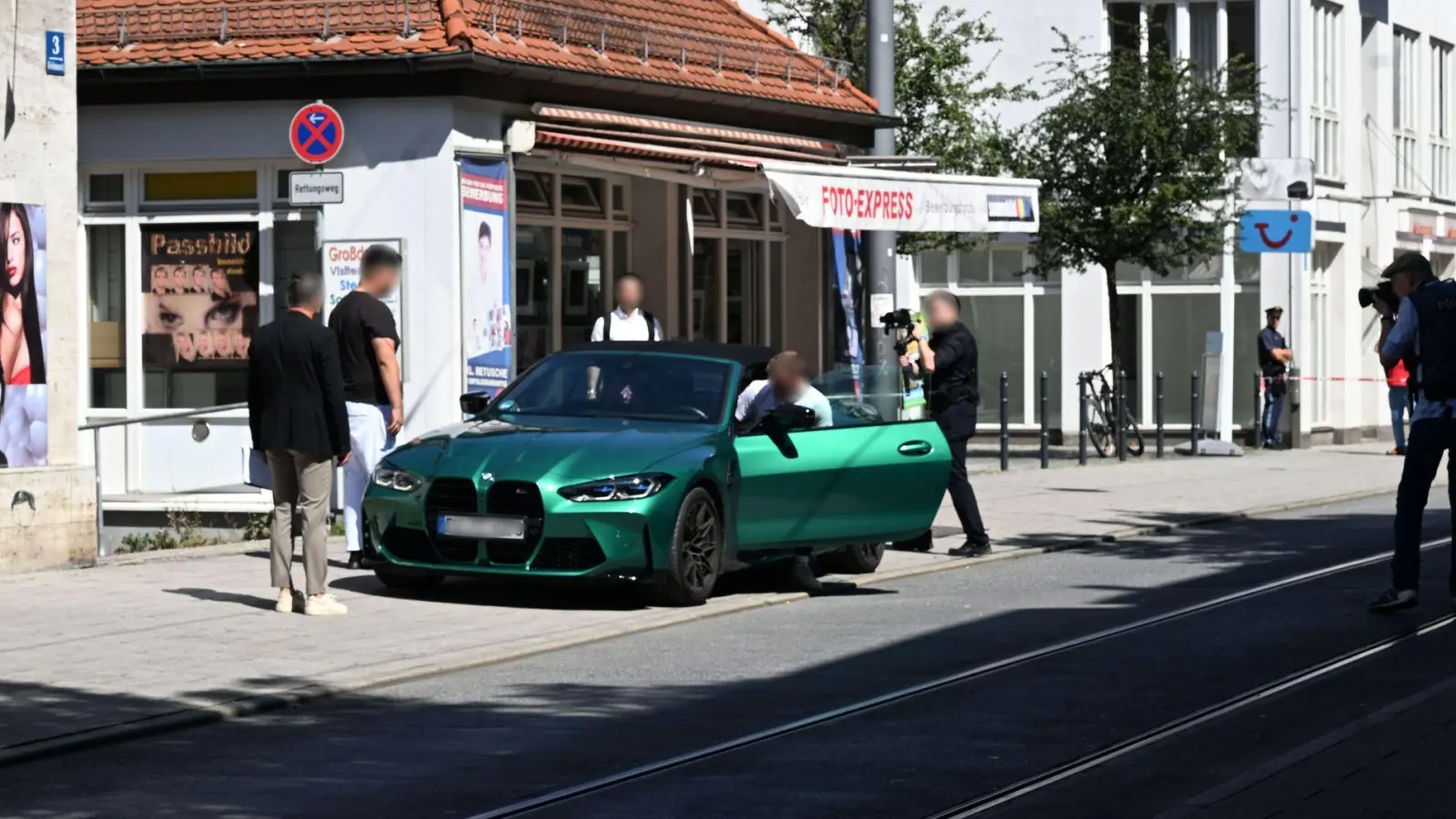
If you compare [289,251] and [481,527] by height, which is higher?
[289,251]

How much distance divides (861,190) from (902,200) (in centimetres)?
46

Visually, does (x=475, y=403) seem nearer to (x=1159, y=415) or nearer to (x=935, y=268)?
(x=1159, y=415)

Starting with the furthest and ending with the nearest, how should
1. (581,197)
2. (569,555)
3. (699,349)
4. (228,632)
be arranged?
(581,197)
(699,349)
(569,555)
(228,632)

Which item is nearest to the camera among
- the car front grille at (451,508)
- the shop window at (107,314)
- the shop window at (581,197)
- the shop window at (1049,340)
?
the car front grille at (451,508)

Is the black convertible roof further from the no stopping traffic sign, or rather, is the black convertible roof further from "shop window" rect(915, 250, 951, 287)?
"shop window" rect(915, 250, 951, 287)

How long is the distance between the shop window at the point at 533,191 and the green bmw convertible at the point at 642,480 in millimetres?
7196

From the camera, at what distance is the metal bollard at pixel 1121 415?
98.1 feet

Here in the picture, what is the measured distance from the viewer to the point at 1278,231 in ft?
114

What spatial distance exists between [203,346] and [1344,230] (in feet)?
80.3

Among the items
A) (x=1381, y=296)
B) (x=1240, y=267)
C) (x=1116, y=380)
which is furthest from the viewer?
(x=1240, y=267)

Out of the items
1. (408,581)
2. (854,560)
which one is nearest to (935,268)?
(854,560)

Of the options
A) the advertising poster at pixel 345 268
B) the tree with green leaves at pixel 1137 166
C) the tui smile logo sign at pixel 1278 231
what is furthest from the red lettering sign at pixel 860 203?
the tui smile logo sign at pixel 1278 231

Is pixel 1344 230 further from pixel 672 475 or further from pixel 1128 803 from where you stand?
pixel 1128 803

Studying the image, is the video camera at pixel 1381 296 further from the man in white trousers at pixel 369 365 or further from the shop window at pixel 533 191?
the shop window at pixel 533 191
